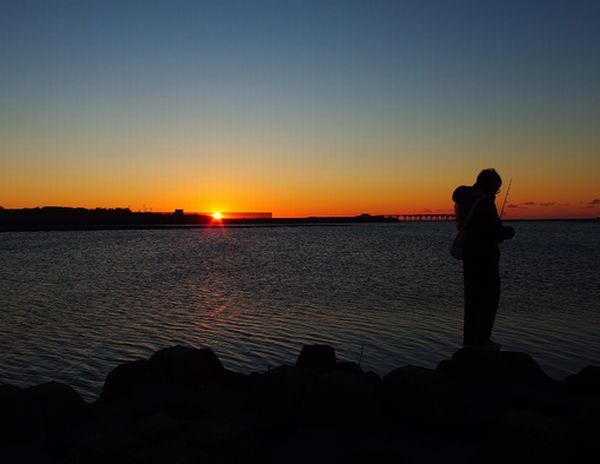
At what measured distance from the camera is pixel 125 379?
5.96 metres

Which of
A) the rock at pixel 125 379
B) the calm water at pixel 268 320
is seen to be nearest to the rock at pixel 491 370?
the rock at pixel 125 379

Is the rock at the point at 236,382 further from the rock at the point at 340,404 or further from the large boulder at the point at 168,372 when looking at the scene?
the rock at the point at 340,404

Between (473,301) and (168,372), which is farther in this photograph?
(473,301)

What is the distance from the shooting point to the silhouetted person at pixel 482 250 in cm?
632

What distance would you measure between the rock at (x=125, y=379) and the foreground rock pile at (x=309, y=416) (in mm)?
12

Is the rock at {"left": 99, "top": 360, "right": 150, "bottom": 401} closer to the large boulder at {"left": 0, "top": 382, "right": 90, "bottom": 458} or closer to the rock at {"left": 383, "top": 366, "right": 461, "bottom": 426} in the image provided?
the large boulder at {"left": 0, "top": 382, "right": 90, "bottom": 458}

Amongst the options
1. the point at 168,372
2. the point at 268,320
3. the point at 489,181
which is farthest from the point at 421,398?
the point at 268,320

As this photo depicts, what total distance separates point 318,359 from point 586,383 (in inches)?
115

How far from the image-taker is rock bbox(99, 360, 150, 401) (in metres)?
5.88

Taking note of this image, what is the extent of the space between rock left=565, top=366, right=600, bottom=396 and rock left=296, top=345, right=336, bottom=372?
2.63m

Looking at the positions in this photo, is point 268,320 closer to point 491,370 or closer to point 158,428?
point 491,370

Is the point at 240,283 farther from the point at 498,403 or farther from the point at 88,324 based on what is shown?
the point at 498,403

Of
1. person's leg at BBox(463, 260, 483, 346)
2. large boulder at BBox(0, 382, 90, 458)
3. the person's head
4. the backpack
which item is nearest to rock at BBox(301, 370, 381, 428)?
large boulder at BBox(0, 382, 90, 458)

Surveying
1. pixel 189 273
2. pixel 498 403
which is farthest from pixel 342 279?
pixel 498 403
